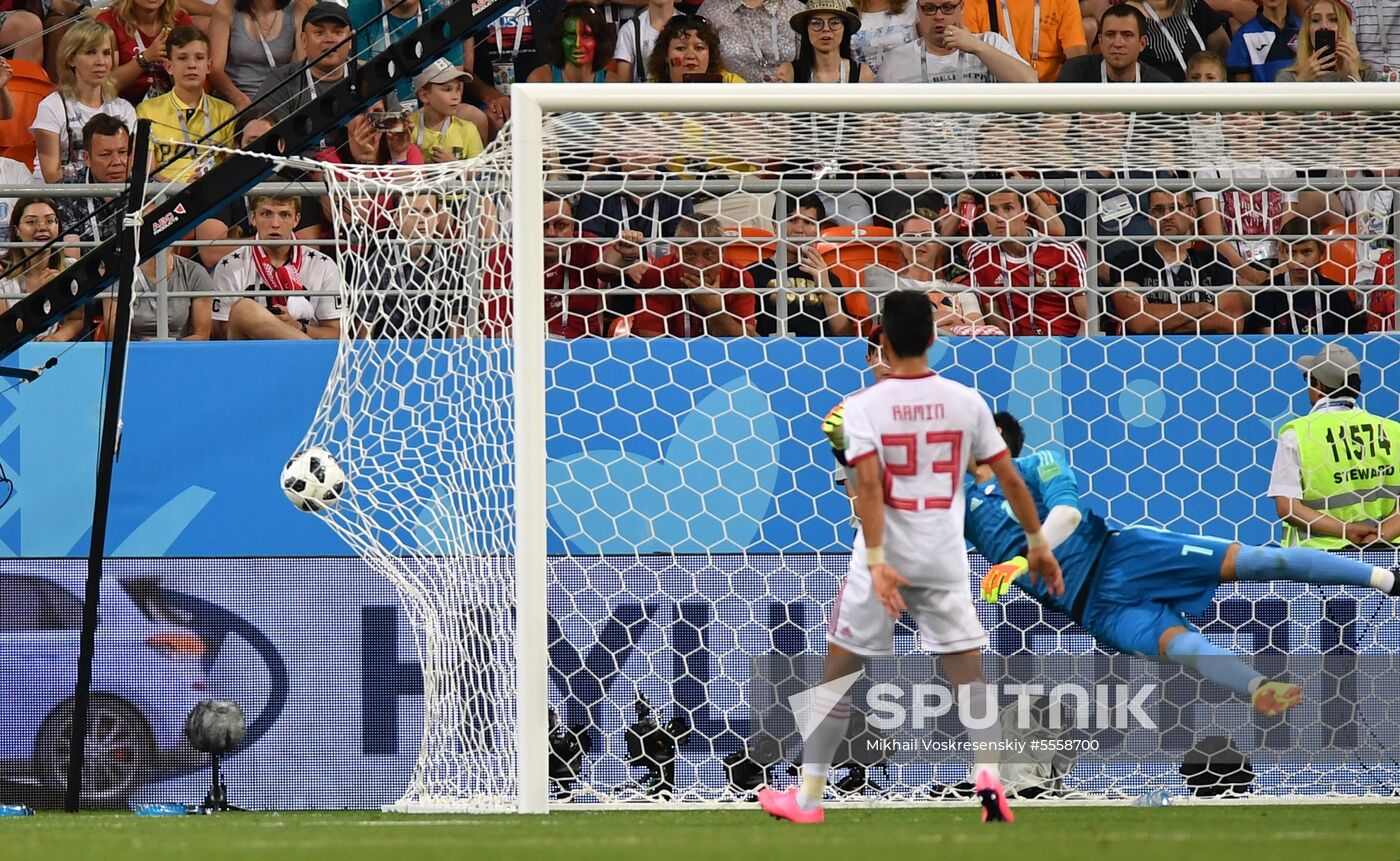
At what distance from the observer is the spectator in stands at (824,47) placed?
9.64m

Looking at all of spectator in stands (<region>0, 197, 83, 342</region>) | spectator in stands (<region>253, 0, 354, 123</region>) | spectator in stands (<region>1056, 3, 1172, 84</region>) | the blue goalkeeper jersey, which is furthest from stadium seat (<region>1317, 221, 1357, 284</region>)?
spectator in stands (<region>0, 197, 83, 342</region>)

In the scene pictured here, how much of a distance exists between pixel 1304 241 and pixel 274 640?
501cm

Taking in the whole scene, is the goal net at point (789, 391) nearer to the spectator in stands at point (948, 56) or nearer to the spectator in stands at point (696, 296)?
the spectator in stands at point (696, 296)

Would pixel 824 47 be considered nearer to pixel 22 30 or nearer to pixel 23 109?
pixel 23 109

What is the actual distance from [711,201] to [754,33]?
5.92 ft

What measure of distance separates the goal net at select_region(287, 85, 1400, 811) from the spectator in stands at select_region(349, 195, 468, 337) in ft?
0.15

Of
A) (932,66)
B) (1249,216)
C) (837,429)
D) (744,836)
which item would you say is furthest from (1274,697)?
(932,66)

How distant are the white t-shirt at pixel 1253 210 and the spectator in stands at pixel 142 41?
5437mm

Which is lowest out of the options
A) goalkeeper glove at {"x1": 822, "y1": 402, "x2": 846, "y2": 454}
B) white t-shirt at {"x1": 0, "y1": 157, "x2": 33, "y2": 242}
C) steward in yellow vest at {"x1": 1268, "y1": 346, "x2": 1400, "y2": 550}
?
steward in yellow vest at {"x1": 1268, "y1": 346, "x2": 1400, "y2": 550}

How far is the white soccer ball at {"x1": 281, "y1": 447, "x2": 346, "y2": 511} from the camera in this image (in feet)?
21.2

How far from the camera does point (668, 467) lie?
8.10 metres

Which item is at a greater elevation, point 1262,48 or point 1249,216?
point 1262,48

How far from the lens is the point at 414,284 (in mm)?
7422

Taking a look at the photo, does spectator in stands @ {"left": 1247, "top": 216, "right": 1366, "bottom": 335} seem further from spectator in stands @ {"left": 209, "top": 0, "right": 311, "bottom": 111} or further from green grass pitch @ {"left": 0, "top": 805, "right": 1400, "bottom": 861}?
spectator in stands @ {"left": 209, "top": 0, "right": 311, "bottom": 111}
